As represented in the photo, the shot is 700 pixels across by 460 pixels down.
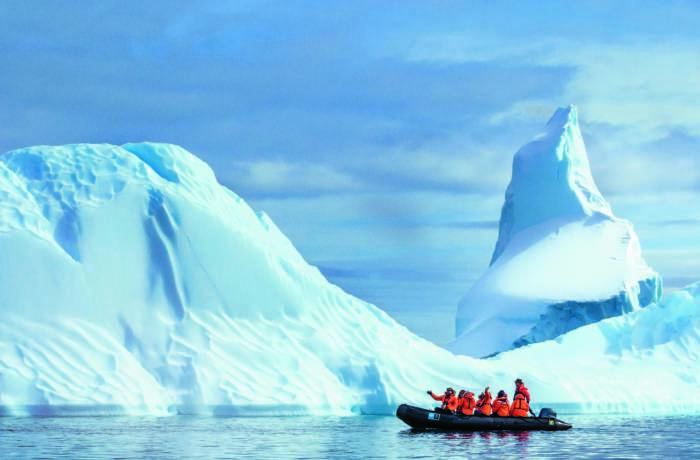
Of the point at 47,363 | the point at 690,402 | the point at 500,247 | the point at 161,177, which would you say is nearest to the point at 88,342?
the point at 47,363

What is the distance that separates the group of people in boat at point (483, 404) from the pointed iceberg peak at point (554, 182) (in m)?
30.8

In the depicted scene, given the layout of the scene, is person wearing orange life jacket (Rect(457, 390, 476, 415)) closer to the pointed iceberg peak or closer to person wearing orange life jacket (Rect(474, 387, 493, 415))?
person wearing orange life jacket (Rect(474, 387, 493, 415))

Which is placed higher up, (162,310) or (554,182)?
(554,182)

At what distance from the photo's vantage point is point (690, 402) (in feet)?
136

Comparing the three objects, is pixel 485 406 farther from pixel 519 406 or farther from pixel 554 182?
pixel 554 182

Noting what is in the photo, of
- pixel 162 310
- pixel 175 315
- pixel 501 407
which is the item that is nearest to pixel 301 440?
pixel 501 407

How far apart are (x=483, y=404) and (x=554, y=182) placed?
32653mm

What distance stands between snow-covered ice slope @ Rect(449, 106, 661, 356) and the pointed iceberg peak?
5 cm

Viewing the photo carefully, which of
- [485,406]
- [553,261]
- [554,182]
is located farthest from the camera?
[554,182]

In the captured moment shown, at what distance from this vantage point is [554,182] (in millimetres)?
60875

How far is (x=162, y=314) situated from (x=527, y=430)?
11.5m

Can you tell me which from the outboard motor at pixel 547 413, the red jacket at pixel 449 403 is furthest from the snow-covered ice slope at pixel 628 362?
the red jacket at pixel 449 403

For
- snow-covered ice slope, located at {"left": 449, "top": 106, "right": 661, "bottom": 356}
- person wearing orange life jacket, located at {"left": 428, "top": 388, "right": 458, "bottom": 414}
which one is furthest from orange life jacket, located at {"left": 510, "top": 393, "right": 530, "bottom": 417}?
snow-covered ice slope, located at {"left": 449, "top": 106, "right": 661, "bottom": 356}

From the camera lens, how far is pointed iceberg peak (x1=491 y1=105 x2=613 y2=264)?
60562 mm
